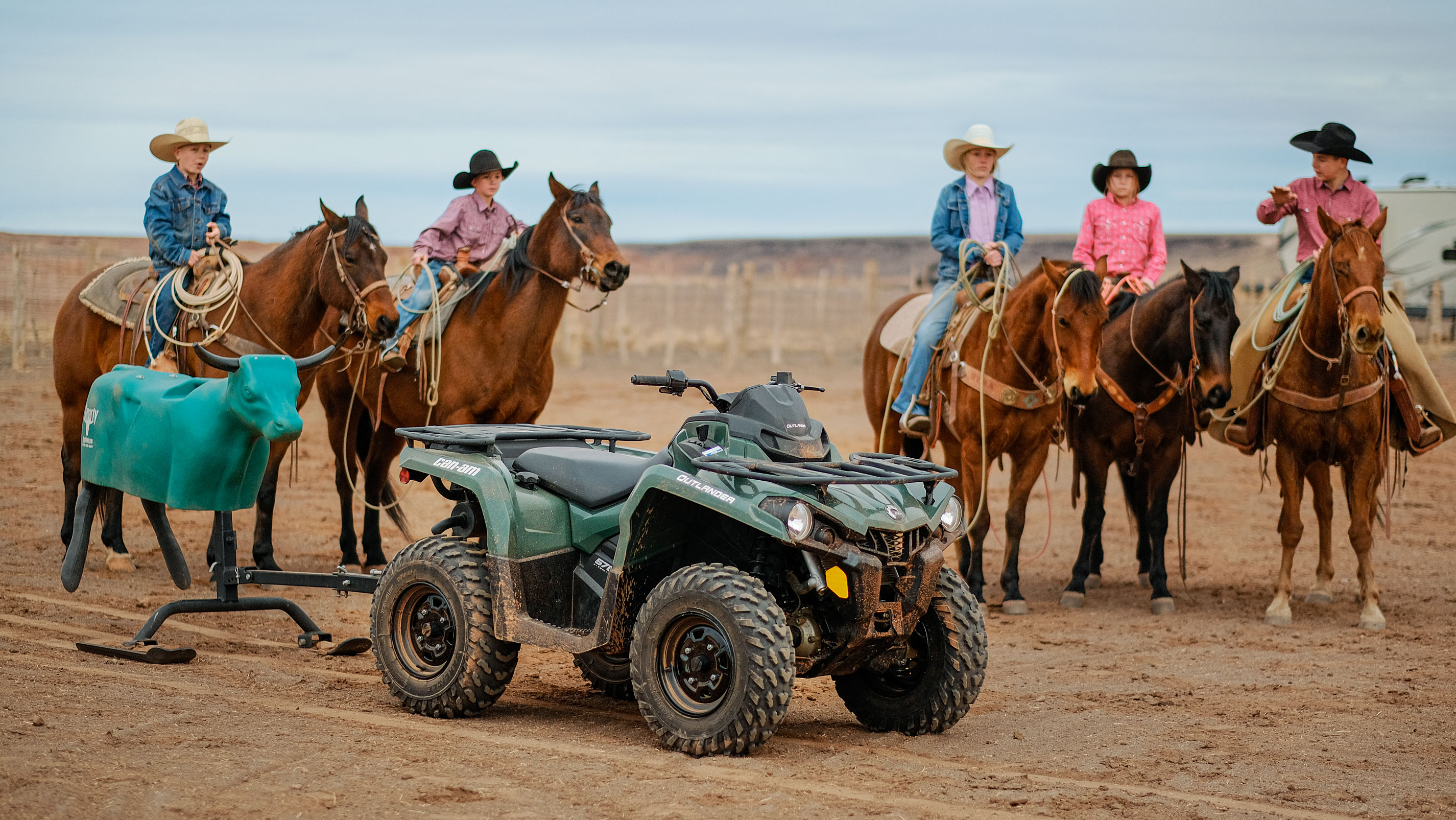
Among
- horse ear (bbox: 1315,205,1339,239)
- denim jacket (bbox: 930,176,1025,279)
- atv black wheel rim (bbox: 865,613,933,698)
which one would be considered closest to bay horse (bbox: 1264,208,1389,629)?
horse ear (bbox: 1315,205,1339,239)

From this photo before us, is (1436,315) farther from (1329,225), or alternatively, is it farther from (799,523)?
Answer: (799,523)

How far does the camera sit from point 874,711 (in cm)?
580

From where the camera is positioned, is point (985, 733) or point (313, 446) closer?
point (985, 733)

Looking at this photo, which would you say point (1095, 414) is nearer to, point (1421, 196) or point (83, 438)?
point (83, 438)

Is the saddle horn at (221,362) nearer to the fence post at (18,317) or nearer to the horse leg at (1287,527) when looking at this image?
the horse leg at (1287,527)

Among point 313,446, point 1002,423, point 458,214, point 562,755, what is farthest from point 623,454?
point 313,446

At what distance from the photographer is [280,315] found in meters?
8.95

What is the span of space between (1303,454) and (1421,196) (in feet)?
70.4

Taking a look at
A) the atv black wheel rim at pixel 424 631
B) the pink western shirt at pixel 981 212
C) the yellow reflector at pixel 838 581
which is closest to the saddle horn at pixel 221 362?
the atv black wheel rim at pixel 424 631

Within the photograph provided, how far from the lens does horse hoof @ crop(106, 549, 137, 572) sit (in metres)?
9.18

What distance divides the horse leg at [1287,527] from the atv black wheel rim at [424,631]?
18.6ft

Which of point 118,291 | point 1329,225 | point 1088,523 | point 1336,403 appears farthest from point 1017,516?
point 118,291

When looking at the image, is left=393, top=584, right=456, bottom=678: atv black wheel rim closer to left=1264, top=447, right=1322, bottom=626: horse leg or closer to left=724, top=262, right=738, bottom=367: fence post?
left=1264, top=447, right=1322, bottom=626: horse leg

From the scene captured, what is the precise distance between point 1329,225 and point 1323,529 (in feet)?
7.20
